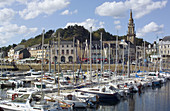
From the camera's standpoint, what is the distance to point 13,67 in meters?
101

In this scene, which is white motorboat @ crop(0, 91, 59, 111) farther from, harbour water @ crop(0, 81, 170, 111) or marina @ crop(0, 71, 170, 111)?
harbour water @ crop(0, 81, 170, 111)

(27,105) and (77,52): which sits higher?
(77,52)

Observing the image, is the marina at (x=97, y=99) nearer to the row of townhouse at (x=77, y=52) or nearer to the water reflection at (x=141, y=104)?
the water reflection at (x=141, y=104)

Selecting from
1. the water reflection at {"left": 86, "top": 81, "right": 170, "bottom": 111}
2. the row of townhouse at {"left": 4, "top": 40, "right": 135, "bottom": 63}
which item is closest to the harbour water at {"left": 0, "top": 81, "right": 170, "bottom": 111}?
the water reflection at {"left": 86, "top": 81, "right": 170, "bottom": 111}

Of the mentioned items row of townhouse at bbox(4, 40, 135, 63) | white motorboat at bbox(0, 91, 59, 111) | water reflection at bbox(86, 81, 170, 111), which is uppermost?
row of townhouse at bbox(4, 40, 135, 63)

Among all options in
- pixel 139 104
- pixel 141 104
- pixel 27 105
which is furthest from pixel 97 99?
pixel 27 105

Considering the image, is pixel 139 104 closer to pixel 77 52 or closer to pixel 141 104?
pixel 141 104

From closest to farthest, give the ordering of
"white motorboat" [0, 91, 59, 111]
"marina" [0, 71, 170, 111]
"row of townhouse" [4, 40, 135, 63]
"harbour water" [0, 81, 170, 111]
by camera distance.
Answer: "white motorboat" [0, 91, 59, 111] → "marina" [0, 71, 170, 111] → "harbour water" [0, 81, 170, 111] → "row of townhouse" [4, 40, 135, 63]

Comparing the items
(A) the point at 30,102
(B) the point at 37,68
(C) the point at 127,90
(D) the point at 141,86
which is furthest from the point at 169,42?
(A) the point at 30,102

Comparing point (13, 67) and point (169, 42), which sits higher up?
point (169, 42)

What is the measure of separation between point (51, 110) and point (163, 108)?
15332 mm

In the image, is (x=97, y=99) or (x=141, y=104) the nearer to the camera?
(x=97, y=99)

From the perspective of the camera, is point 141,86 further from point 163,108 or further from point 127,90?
point 163,108

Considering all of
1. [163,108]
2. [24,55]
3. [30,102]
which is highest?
[24,55]
